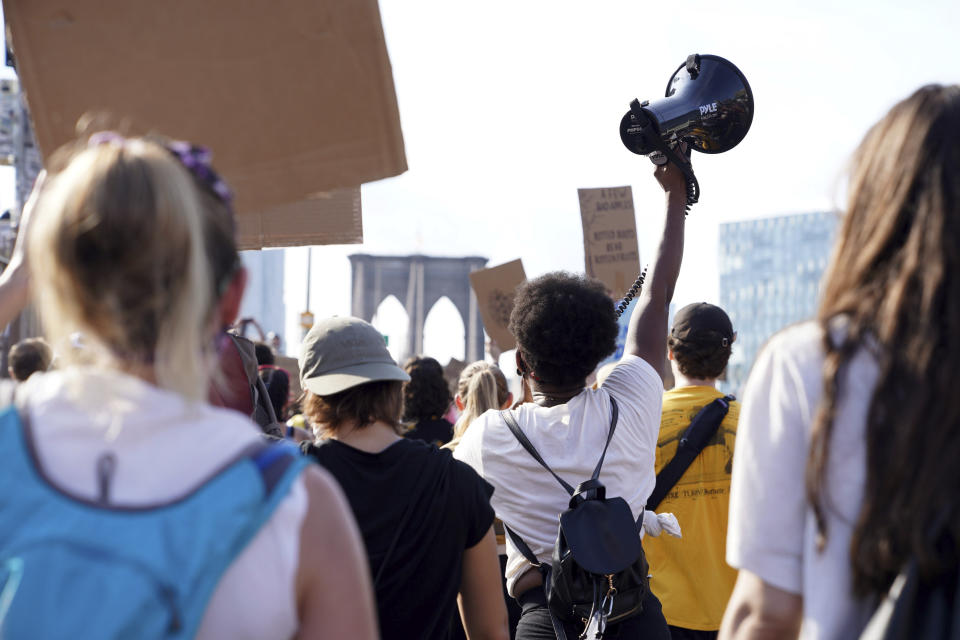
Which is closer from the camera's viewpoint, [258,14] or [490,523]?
[258,14]

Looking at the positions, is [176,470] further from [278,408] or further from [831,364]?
[278,408]

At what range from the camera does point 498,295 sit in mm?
6254

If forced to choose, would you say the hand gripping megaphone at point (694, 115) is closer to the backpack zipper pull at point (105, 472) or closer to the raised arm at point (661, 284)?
the raised arm at point (661, 284)

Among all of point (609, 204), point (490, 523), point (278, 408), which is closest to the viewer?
point (490, 523)

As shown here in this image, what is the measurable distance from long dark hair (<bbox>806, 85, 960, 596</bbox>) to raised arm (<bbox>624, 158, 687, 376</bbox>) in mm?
1390

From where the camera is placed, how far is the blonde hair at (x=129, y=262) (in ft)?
3.87

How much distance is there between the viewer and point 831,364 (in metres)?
1.37

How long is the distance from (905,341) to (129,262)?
1.02 m

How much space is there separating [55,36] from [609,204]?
4348 millimetres

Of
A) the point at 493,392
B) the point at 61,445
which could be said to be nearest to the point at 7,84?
the point at 493,392

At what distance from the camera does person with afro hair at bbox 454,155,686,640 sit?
2.71 meters

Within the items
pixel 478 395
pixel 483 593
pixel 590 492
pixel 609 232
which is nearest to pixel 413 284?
pixel 609 232

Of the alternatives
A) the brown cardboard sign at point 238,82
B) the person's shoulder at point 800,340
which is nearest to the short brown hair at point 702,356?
the brown cardboard sign at point 238,82

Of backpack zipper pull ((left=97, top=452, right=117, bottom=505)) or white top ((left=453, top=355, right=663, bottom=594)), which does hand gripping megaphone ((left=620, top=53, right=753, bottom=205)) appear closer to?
white top ((left=453, top=355, right=663, bottom=594))
